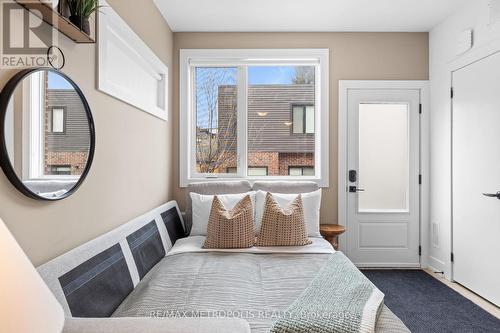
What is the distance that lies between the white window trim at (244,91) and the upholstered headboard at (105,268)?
1.31m

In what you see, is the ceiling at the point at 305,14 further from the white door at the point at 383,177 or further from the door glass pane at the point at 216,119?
the white door at the point at 383,177

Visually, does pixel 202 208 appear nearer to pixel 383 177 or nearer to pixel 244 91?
pixel 244 91

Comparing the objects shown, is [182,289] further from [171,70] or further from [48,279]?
[171,70]

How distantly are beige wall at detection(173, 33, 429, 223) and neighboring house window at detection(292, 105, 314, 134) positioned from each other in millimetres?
246

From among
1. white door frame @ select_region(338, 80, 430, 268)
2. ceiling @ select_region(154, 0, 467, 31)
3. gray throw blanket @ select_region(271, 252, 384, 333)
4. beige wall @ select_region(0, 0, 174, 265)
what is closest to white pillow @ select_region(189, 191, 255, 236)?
beige wall @ select_region(0, 0, 174, 265)

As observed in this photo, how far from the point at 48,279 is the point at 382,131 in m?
3.41

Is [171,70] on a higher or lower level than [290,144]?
higher

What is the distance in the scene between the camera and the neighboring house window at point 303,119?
12.5 feet

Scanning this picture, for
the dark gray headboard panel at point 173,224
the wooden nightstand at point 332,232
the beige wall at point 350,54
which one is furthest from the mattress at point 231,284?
the beige wall at point 350,54

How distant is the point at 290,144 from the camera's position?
3.81 m

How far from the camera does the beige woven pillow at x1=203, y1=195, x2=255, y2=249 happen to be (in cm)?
262

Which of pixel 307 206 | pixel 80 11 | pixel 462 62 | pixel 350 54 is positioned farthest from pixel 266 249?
pixel 462 62

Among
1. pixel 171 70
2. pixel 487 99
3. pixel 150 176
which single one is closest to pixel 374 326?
pixel 150 176

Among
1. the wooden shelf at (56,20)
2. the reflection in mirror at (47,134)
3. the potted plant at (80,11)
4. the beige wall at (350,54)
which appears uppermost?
the beige wall at (350,54)
